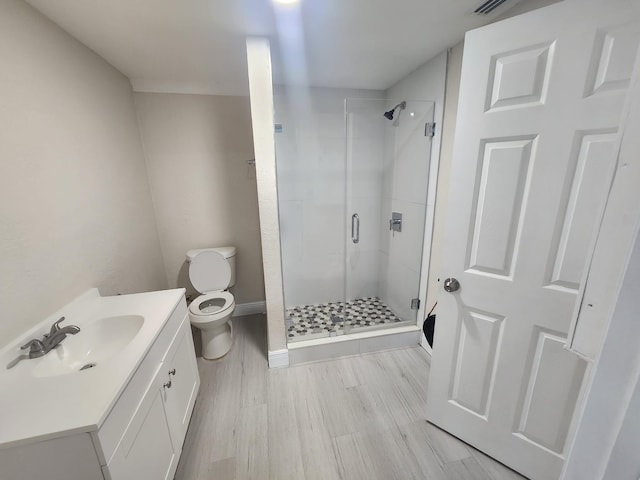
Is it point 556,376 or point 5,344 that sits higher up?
point 5,344

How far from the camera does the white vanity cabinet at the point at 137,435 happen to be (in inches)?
29.1

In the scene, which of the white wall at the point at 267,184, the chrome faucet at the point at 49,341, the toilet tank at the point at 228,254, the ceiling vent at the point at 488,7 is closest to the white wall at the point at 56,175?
the chrome faucet at the point at 49,341

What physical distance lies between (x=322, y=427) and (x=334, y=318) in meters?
1.11

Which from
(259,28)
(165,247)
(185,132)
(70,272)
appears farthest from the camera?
(165,247)

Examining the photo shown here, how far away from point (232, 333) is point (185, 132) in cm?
193

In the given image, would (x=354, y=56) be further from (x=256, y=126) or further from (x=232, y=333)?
(x=232, y=333)

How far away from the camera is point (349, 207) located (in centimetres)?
274

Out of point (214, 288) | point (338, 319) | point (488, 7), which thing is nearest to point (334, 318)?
point (338, 319)

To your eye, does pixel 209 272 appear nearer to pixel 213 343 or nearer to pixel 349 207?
pixel 213 343

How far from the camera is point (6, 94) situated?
3.58 ft

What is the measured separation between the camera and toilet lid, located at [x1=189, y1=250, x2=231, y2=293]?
238 cm

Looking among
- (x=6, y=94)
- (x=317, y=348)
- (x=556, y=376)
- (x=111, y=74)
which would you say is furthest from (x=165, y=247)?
(x=556, y=376)

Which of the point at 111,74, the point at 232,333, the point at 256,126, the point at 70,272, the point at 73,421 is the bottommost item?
the point at 232,333

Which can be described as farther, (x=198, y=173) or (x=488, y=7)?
(x=198, y=173)
